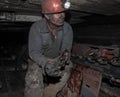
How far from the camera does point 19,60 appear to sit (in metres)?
6.16

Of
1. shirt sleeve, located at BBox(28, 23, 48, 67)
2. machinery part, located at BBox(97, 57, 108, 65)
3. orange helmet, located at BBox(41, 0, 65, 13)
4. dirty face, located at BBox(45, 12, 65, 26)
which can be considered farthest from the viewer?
machinery part, located at BBox(97, 57, 108, 65)

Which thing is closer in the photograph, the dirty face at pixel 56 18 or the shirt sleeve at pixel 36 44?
the dirty face at pixel 56 18

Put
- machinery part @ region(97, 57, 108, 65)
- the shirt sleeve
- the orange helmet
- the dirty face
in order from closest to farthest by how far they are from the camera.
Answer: the orange helmet → the dirty face → the shirt sleeve → machinery part @ region(97, 57, 108, 65)

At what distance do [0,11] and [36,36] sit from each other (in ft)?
3.52

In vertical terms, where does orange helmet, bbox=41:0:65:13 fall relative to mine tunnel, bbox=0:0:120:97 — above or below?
above

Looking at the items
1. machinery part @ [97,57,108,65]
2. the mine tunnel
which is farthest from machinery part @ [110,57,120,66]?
machinery part @ [97,57,108,65]

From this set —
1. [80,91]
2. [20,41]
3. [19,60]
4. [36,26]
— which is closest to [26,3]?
[36,26]

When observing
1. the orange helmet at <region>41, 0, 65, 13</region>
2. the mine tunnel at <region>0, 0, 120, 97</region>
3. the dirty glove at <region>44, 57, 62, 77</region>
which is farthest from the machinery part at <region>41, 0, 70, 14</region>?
the dirty glove at <region>44, 57, 62, 77</region>

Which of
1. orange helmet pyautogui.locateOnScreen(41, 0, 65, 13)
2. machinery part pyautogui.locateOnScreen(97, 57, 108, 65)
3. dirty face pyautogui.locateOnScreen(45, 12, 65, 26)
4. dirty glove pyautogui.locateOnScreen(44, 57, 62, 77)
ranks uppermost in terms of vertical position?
orange helmet pyautogui.locateOnScreen(41, 0, 65, 13)

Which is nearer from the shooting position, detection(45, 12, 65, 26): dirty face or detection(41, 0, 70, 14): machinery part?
detection(41, 0, 70, 14): machinery part

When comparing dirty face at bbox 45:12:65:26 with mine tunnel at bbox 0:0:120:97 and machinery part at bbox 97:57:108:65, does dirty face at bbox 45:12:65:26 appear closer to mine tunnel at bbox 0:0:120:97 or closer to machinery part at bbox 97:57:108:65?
mine tunnel at bbox 0:0:120:97

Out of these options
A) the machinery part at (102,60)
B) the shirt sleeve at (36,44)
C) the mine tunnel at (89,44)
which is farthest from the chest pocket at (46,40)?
the machinery part at (102,60)

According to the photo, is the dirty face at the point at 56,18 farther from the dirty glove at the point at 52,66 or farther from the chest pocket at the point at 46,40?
the dirty glove at the point at 52,66

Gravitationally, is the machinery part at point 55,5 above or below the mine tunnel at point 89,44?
above
